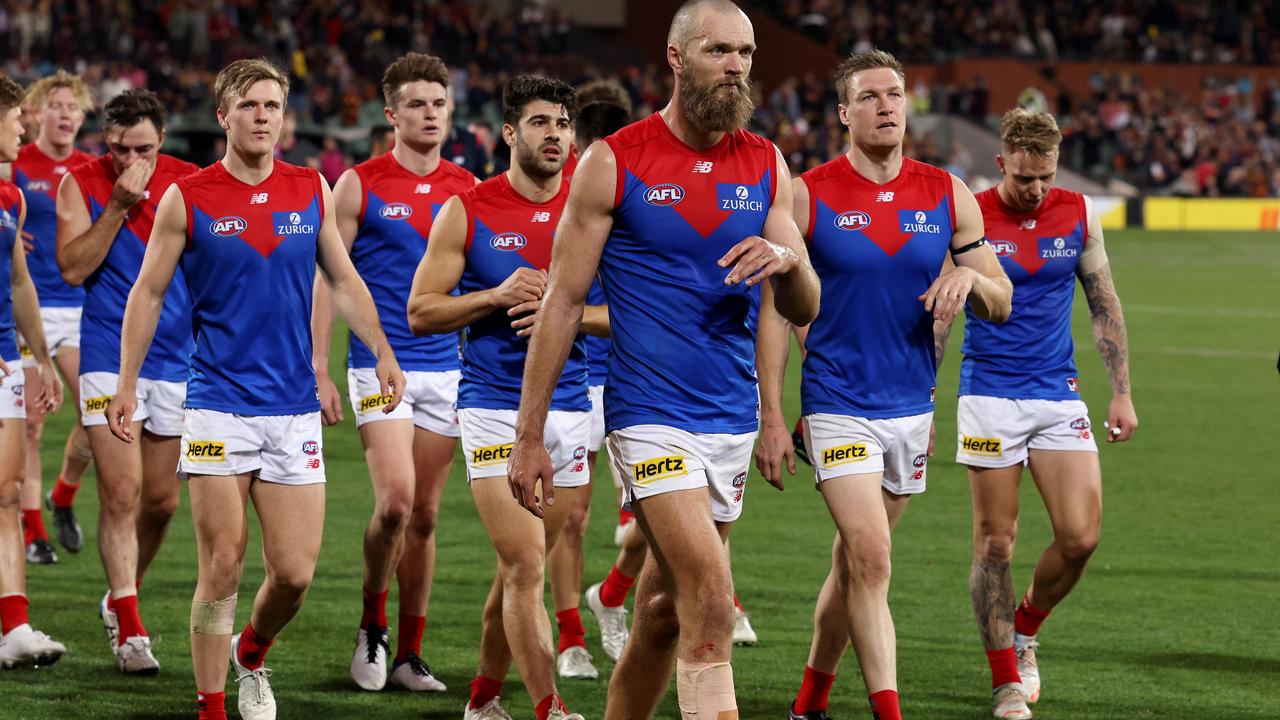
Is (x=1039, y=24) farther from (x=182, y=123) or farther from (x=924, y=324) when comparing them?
(x=924, y=324)

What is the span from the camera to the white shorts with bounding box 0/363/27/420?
751cm

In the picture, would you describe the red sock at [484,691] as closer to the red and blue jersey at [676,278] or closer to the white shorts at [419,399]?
the white shorts at [419,399]

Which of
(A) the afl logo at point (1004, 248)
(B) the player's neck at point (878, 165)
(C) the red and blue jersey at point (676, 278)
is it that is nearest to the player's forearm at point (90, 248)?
(C) the red and blue jersey at point (676, 278)

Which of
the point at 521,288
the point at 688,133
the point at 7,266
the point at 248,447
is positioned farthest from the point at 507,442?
the point at 7,266

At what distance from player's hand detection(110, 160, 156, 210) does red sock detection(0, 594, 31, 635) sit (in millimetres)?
1795

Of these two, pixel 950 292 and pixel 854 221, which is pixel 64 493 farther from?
pixel 950 292

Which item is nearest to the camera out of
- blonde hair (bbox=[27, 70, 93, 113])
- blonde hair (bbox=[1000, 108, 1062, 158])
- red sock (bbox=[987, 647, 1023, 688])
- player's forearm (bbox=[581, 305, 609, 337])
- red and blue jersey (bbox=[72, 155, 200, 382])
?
player's forearm (bbox=[581, 305, 609, 337])

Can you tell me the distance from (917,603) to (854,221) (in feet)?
10.7

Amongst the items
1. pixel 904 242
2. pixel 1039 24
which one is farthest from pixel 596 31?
pixel 904 242

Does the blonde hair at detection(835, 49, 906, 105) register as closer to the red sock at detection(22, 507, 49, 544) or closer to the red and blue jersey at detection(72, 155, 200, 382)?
the red and blue jersey at detection(72, 155, 200, 382)

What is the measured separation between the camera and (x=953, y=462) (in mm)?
13406

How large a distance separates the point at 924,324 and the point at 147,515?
12.4ft

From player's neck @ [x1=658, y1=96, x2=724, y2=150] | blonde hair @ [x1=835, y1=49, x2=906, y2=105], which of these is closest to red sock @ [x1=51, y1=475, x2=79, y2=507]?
blonde hair @ [x1=835, y1=49, x2=906, y2=105]

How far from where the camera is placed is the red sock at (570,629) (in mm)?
7656
